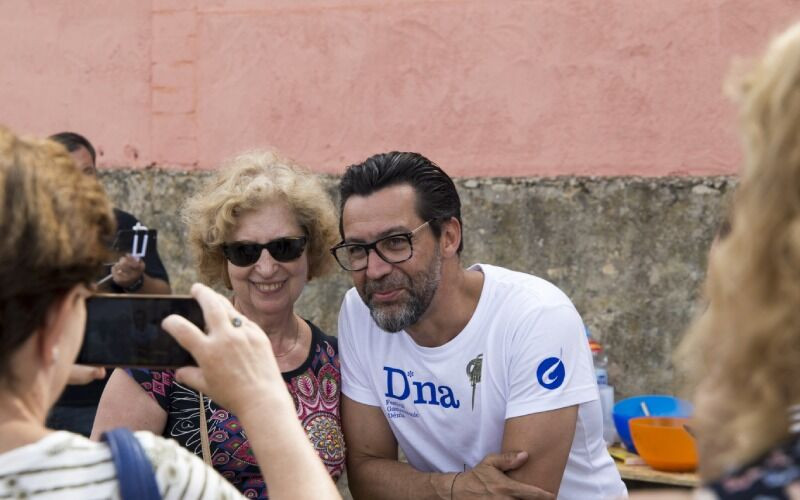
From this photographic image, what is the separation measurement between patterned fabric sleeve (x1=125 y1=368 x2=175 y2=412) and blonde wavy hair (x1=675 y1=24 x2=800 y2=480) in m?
1.89

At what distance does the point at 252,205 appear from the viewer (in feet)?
10.5

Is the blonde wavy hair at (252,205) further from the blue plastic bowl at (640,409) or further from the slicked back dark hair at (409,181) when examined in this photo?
the blue plastic bowl at (640,409)

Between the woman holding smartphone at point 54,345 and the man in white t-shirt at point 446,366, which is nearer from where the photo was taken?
the woman holding smartphone at point 54,345

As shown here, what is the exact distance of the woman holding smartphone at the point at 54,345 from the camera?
133 cm

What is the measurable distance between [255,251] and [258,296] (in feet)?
0.46

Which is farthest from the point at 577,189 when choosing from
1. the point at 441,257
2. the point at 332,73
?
the point at 441,257

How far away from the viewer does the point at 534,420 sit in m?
2.81

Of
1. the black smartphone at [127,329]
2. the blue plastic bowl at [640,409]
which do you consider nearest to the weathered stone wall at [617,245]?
the blue plastic bowl at [640,409]

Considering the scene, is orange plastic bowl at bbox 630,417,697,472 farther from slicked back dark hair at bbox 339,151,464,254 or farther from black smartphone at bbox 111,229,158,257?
black smartphone at bbox 111,229,158,257

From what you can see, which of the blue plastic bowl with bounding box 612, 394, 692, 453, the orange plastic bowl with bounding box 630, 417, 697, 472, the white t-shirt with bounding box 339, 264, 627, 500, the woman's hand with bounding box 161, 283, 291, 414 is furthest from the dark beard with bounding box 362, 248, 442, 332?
the blue plastic bowl with bounding box 612, 394, 692, 453

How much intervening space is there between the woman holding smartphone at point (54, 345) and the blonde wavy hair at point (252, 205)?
1678 mm

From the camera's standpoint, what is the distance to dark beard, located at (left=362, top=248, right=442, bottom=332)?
9.94 feet

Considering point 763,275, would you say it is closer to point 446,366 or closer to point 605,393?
point 446,366

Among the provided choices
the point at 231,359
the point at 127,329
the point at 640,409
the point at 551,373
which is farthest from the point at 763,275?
the point at 640,409
